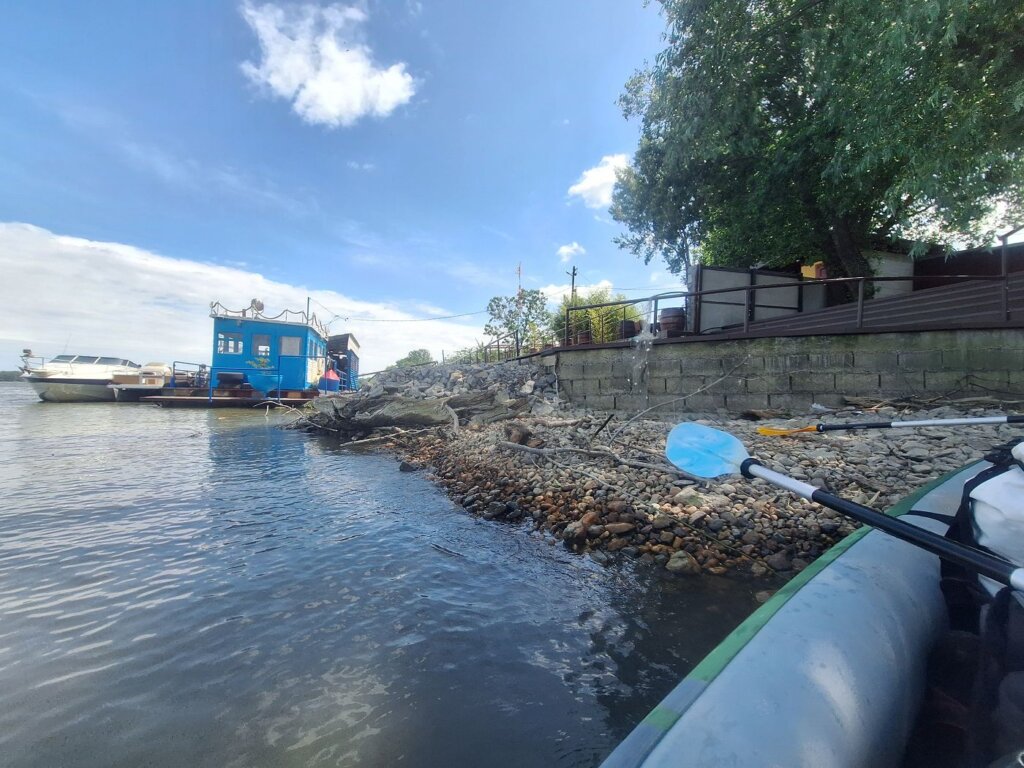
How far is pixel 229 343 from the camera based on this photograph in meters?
Answer: 22.9

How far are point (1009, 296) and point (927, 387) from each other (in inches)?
72.0

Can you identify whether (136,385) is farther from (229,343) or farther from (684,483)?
(684,483)

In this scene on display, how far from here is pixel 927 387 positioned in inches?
266

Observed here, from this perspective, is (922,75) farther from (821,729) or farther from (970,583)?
(821,729)

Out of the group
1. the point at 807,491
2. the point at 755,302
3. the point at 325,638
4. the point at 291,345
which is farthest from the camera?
the point at 291,345

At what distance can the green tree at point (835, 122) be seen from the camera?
453 cm

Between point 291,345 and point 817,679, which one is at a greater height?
point 291,345

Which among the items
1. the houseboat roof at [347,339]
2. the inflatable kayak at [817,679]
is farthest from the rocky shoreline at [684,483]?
the houseboat roof at [347,339]

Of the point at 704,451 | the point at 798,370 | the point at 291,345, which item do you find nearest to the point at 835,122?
the point at 798,370

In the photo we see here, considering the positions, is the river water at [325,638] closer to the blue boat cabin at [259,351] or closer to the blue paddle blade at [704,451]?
the blue paddle blade at [704,451]

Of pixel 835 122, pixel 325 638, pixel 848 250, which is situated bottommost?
pixel 325 638

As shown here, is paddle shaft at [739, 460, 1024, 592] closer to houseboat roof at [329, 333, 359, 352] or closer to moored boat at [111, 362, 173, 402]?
Answer: moored boat at [111, 362, 173, 402]

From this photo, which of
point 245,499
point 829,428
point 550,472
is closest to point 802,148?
point 829,428

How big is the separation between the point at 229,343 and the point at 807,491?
85.5 ft
